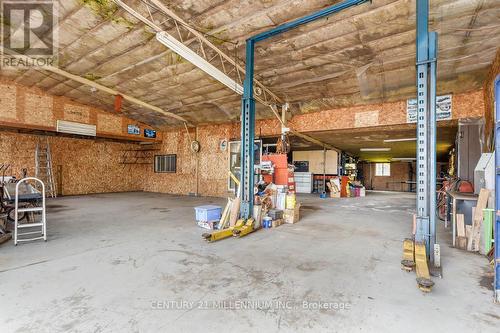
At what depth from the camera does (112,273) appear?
2816mm

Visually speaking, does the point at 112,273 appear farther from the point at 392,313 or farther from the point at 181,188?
the point at 181,188

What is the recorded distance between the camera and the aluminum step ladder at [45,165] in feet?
33.4

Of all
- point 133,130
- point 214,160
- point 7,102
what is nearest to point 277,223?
point 214,160

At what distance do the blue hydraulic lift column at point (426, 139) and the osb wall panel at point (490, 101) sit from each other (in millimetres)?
2665

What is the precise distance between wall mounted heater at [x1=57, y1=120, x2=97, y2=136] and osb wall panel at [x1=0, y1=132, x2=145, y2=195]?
2.17m

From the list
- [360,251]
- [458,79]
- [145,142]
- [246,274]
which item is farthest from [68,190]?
[458,79]

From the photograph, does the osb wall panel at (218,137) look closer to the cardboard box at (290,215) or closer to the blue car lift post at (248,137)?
the cardboard box at (290,215)

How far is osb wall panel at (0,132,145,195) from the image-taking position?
9.72 metres

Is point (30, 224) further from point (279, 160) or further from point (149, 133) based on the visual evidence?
point (149, 133)

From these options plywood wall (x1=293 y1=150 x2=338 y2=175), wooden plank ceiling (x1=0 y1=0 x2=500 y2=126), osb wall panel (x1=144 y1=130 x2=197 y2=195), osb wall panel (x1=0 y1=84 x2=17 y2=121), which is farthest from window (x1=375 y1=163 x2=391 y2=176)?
osb wall panel (x1=0 y1=84 x2=17 y2=121)

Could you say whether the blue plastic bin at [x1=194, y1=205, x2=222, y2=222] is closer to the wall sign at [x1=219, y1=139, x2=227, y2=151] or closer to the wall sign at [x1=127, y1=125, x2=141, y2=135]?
the wall sign at [x1=219, y1=139, x2=227, y2=151]

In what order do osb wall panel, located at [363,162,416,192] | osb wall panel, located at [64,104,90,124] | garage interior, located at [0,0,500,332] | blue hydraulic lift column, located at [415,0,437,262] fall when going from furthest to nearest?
osb wall panel, located at [363,162,416,192] < osb wall panel, located at [64,104,90,124] < blue hydraulic lift column, located at [415,0,437,262] < garage interior, located at [0,0,500,332]

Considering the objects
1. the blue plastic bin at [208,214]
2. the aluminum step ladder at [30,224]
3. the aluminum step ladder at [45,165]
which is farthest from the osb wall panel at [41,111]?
the blue plastic bin at [208,214]

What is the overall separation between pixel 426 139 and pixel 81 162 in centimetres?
1328
